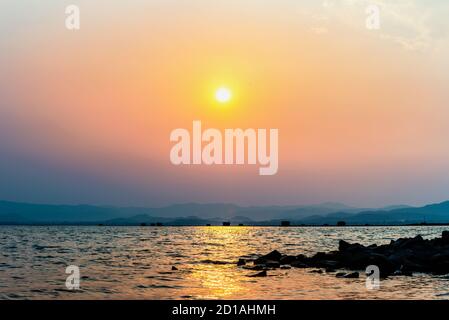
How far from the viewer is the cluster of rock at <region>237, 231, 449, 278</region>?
133 feet

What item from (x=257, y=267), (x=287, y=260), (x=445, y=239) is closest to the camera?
(x=257, y=267)

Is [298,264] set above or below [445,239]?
below

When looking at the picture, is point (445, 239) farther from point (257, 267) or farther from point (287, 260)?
point (257, 267)

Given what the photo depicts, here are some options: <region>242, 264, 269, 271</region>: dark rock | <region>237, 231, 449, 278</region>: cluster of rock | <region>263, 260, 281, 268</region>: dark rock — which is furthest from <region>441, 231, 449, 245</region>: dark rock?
<region>242, 264, 269, 271</region>: dark rock

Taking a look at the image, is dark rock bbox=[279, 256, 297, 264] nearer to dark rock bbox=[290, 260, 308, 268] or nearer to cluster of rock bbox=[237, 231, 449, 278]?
cluster of rock bbox=[237, 231, 449, 278]

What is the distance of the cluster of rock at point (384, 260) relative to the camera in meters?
40.5

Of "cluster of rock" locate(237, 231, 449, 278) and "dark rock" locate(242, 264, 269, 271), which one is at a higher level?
"cluster of rock" locate(237, 231, 449, 278)

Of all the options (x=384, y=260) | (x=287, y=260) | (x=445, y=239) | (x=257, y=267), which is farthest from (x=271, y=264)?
(x=445, y=239)

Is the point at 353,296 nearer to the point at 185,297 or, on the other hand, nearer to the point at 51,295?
the point at 185,297

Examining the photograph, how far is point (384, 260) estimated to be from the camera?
135ft

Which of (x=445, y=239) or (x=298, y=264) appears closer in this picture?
(x=298, y=264)

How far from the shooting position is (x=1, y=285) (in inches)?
1308
